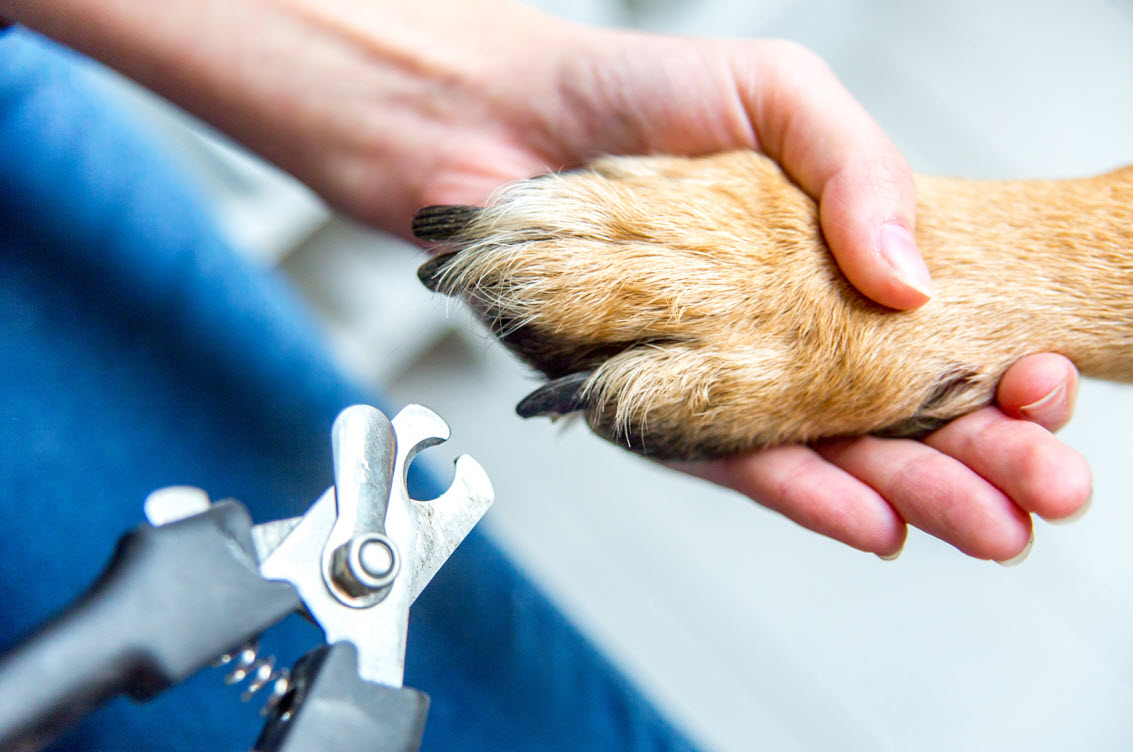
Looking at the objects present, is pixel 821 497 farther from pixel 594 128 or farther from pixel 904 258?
pixel 594 128

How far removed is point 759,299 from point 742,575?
981 millimetres

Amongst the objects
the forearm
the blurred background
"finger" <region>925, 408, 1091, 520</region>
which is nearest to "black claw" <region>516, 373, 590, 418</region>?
"finger" <region>925, 408, 1091, 520</region>

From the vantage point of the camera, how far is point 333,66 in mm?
989

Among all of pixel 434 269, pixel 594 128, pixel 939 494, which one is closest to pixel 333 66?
pixel 594 128

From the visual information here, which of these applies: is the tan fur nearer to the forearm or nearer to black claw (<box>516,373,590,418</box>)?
black claw (<box>516,373,590,418</box>)

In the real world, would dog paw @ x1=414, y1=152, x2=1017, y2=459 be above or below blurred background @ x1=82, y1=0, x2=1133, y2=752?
above

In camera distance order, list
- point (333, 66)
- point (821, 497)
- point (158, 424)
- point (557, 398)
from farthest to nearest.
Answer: point (333, 66) → point (158, 424) → point (821, 497) → point (557, 398)

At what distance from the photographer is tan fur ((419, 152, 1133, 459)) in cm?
64

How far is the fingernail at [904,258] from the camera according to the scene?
65 centimetres

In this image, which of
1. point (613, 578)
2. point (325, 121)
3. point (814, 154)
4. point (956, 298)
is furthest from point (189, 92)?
point (613, 578)

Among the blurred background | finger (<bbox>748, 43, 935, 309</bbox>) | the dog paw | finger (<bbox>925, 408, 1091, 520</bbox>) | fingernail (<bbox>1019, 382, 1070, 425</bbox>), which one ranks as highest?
finger (<bbox>748, 43, 935, 309</bbox>)

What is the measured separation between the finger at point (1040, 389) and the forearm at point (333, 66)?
0.68 meters

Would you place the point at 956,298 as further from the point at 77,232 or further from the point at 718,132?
the point at 77,232

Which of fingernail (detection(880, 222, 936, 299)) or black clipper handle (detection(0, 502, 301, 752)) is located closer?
black clipper handle (detection(0, 502, 301, 752))
